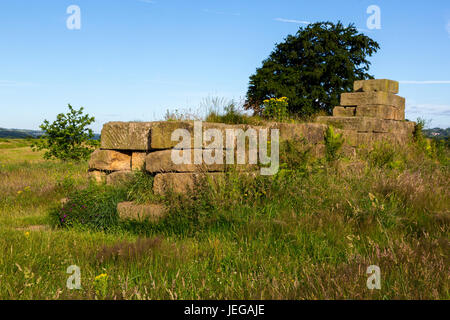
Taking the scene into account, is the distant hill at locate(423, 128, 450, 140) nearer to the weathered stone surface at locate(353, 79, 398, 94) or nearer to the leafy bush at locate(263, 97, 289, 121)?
the weathered stone surface at locate(353, 79, 398, 94)

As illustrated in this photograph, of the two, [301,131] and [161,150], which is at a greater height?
[301,131]

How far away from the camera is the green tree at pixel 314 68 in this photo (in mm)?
23047

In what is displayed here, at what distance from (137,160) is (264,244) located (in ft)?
10.7

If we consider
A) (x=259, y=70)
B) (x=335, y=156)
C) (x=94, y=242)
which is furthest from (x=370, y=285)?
(x=259, y=70)

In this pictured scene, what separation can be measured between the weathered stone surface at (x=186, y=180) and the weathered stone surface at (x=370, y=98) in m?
6.85

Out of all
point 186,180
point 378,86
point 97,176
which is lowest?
point 97,176

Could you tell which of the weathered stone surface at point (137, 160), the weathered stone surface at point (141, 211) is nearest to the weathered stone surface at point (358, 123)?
the weathered stone surface at point (137, 160)

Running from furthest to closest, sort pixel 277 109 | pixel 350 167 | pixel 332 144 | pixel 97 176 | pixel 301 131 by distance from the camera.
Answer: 1. pixel 277 109
2. pixel 332 144
3. pixel 301 131
4. pixel 97 176
5. pixel 350 167

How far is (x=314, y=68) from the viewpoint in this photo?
23.8 meters

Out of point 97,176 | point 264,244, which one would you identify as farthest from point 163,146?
point 264,244

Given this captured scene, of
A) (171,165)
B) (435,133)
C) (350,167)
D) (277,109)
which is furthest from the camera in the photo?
(435,133)

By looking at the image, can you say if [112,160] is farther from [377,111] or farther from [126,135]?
[377,111]

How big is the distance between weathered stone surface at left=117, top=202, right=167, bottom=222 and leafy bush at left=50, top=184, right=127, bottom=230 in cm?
16
